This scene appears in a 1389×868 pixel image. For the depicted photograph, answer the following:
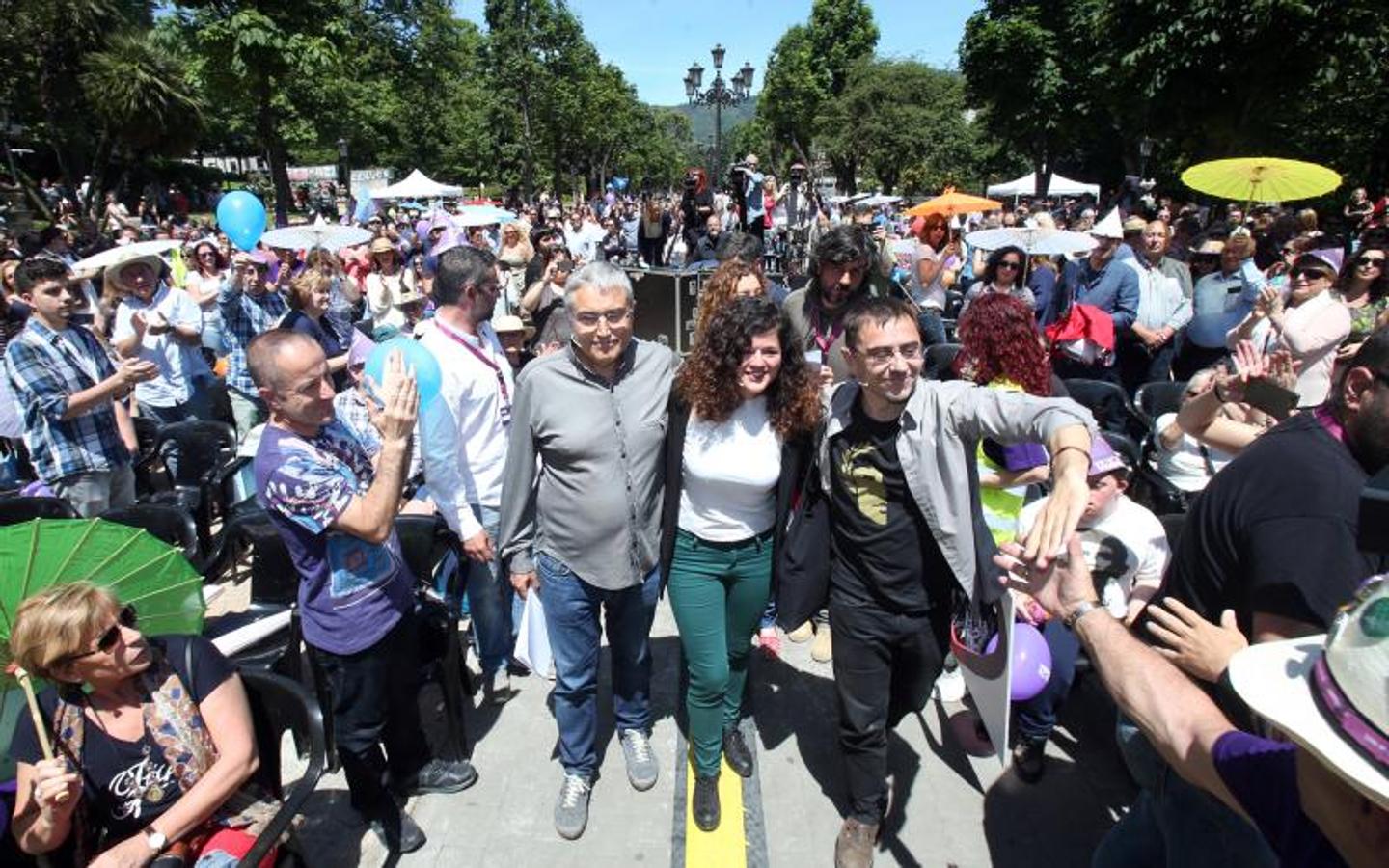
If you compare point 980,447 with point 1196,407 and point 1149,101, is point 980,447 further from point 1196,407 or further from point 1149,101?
point 1149,101

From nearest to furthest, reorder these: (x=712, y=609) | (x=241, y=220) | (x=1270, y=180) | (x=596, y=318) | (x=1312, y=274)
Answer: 1. (x=596, y=318)
2. (x=712, y=609)
3. (x=1312, y=274)
4. (x=1270, y=180)
5. (x=241, y=220)

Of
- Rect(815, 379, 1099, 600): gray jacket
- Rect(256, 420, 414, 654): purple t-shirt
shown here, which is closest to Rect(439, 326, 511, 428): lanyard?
Rect(256, 420, 414, 654): purple t-shirt

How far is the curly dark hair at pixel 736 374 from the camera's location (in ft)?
8.27

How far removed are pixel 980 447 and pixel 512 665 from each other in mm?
2548

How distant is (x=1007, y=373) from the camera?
313cm

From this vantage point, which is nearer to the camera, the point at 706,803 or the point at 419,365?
the point at 706,803

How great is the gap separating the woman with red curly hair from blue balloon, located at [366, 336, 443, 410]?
88.9 inches

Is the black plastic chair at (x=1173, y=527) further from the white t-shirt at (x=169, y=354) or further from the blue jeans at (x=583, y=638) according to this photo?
the white t-shirt at (x=169, y=354)

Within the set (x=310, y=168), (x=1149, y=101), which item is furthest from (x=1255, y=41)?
(x=310, y=168)

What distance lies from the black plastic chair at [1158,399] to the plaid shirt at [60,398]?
6.21m

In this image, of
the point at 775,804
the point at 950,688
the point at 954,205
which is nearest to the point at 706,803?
the point at 775,804

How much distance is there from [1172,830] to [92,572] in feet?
9.49

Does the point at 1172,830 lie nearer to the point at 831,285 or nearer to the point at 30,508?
the point at 831,285

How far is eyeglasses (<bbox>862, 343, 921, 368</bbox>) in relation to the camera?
88.7 inches
